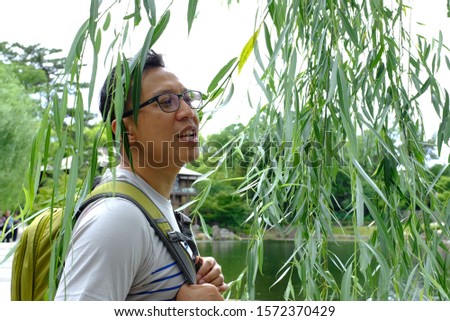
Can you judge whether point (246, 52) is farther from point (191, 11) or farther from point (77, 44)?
point (77, 44)

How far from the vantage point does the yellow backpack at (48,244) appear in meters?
0.69

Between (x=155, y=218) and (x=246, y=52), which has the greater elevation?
(x=246, y=52)

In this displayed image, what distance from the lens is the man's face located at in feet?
2.49

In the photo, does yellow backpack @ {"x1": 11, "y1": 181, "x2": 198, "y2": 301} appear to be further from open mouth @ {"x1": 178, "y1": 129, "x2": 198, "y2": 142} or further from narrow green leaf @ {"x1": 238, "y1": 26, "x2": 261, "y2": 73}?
narrow green leaf @ {"x1": 238, "y1": 26, "x2": 261, "y2": 73}

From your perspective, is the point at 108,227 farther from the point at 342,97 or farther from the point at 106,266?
the point at 342,97

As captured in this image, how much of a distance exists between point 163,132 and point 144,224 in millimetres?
143

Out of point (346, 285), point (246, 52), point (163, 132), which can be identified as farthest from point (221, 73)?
point (346, 285)

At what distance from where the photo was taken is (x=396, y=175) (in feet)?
3.57

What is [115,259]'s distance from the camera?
2.07 ft

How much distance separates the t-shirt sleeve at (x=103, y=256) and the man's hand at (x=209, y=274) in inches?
5.2

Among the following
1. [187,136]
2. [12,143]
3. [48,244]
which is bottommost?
[12,143]

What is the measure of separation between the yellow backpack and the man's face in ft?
A: 0.21

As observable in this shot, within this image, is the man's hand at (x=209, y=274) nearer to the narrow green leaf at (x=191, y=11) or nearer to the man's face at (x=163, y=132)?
the man's face at (x=163, y=132)

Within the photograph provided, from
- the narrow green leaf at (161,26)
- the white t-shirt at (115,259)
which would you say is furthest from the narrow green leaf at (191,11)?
the white t-shirt at (115,259)
